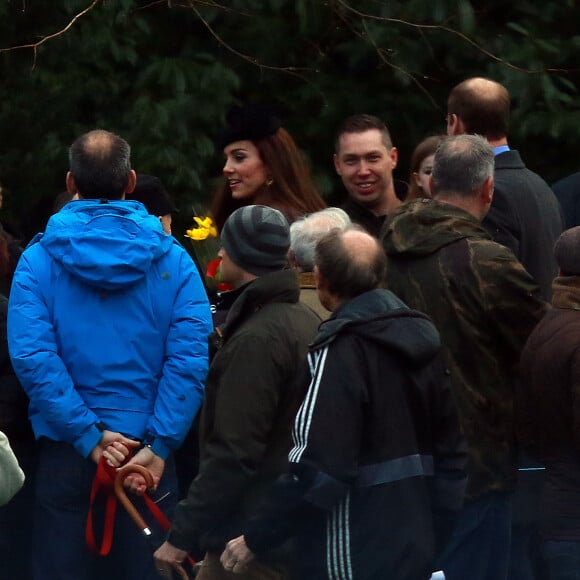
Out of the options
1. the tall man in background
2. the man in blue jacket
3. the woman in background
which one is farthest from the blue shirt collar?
the man in blue jacket

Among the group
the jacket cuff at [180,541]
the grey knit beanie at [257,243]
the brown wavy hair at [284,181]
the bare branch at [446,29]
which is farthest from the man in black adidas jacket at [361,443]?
the bare branch at [446,29]

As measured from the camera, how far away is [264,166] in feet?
21.7

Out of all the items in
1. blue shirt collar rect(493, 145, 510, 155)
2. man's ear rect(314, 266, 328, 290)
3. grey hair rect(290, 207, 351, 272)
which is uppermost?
blue shirt collar rect(493, 145, 510, 155)

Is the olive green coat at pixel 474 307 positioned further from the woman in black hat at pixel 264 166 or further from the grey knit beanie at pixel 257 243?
the woman in black hat at pixel 264 166

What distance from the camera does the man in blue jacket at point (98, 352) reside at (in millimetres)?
5559

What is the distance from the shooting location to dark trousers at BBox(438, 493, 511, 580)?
5.41 metres

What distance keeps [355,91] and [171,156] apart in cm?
104

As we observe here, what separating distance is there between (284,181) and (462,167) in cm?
125

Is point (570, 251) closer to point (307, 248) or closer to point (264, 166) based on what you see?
point (307, 248)

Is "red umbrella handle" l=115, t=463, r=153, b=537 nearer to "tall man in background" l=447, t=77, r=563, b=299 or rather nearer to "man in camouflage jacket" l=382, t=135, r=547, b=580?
"man in camouflage jacket" l=382, t=135, r=547, b=580

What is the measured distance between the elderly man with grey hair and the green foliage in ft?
8.57

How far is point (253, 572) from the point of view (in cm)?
482

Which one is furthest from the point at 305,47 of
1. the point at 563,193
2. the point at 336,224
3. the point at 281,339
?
the point at 281,339

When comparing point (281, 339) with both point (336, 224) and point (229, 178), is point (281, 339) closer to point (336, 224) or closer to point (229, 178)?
point (336, 224)
